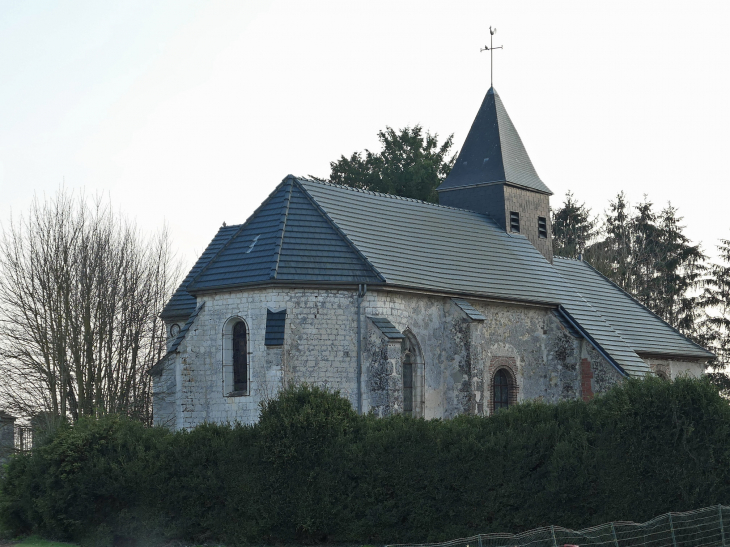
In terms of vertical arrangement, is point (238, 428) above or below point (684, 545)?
above

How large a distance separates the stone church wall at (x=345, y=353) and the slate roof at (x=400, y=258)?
519 millimetres

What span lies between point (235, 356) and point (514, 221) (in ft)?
45.1

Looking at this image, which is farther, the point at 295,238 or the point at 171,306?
the point at 171,306

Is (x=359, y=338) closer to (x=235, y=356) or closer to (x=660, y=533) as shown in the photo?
(x=235, y=356)

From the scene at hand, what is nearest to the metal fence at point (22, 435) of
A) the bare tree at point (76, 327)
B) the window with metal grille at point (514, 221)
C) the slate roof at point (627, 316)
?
the bare tree at point (76, 327)

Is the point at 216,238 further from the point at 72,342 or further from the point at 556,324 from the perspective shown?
the point at 556,324

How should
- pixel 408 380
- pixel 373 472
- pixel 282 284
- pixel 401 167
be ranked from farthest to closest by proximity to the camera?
pixel 401 167
pixel 408 380
pixel 282 284
pixel 373 472

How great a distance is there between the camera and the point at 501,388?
89.8 feet

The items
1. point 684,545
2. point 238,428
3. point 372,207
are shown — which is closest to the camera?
point 684,545

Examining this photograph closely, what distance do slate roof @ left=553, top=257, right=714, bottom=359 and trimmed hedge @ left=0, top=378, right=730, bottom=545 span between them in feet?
53.3

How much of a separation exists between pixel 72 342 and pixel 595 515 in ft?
62.7

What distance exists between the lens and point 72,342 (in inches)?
1147

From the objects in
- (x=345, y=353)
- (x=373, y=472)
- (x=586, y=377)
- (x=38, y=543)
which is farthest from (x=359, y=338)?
(x=586, y=377)

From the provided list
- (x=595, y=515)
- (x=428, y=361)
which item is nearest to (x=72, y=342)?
(x=428, y=361)
